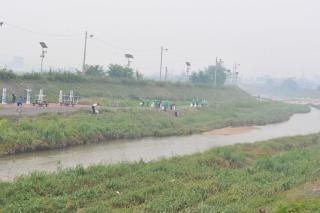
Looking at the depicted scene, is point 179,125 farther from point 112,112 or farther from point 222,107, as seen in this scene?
point 222,107

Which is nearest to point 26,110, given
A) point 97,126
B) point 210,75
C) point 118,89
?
point 97,126

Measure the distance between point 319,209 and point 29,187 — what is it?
8904 millimetres

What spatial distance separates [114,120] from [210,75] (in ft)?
194

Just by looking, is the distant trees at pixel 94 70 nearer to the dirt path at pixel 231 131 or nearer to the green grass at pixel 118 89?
the green grass at pixel 118 89

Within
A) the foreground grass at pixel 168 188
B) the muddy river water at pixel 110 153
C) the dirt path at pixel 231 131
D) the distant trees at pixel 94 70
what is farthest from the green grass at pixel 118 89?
the foreground grass at pixel 168 188

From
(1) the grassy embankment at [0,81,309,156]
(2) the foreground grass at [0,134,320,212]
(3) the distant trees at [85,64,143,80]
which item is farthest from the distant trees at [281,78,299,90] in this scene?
(2) the foreground grass at [0,134,320,212]

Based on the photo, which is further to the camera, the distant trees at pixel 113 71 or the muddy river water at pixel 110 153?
the distant trees at pixel 113 71

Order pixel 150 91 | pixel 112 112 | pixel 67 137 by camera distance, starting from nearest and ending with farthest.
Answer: pixel 67 137 → pixel 112 112 → pixel 150 91

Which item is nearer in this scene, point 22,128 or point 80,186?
point 80,186

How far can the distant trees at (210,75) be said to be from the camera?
86.4 m

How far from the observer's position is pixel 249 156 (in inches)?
961

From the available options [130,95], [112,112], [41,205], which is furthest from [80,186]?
[130,95]

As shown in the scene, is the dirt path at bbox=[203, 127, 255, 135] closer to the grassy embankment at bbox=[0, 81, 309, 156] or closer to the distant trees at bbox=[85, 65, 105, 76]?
the grassy embankment at bbox=[0, 81, 309, 156]

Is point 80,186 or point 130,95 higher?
point 130,95
